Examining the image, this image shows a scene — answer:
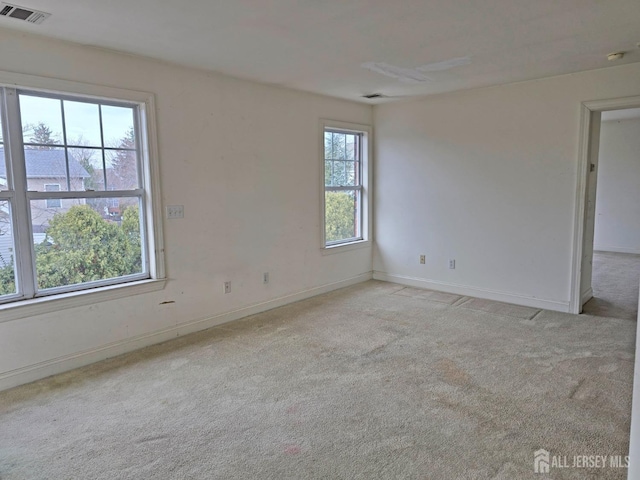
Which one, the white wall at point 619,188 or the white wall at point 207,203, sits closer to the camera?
the white wall at point 207,203

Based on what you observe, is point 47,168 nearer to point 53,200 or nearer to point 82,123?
point 53,200

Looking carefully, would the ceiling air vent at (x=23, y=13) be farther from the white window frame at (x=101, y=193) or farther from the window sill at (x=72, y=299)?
the window sill at (x=72, y=299)

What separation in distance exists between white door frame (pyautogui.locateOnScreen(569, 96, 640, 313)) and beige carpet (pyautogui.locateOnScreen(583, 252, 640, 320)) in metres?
0.32

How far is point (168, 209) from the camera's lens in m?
3.63

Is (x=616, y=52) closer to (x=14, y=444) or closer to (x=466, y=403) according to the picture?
(x=466, y=403)

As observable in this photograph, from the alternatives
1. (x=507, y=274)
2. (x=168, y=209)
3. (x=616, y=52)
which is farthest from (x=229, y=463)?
(x=616, y=52)

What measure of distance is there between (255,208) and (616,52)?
343 cm

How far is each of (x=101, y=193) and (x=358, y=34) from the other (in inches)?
89.5

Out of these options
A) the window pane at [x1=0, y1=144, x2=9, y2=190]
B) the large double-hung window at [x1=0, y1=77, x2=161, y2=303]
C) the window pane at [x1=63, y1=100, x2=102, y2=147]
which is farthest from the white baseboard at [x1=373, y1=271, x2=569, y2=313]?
the window pane at [x1=0, y1=144, x2=9, y2=190]

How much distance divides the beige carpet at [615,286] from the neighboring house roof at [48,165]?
4.92 meters

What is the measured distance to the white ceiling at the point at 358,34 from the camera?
2418 millimetres

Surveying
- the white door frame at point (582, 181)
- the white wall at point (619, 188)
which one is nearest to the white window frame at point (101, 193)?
the white door frame at point (582, 181)

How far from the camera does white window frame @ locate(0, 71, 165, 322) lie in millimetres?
2832

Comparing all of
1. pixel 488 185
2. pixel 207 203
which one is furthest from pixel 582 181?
pixel 207 203
